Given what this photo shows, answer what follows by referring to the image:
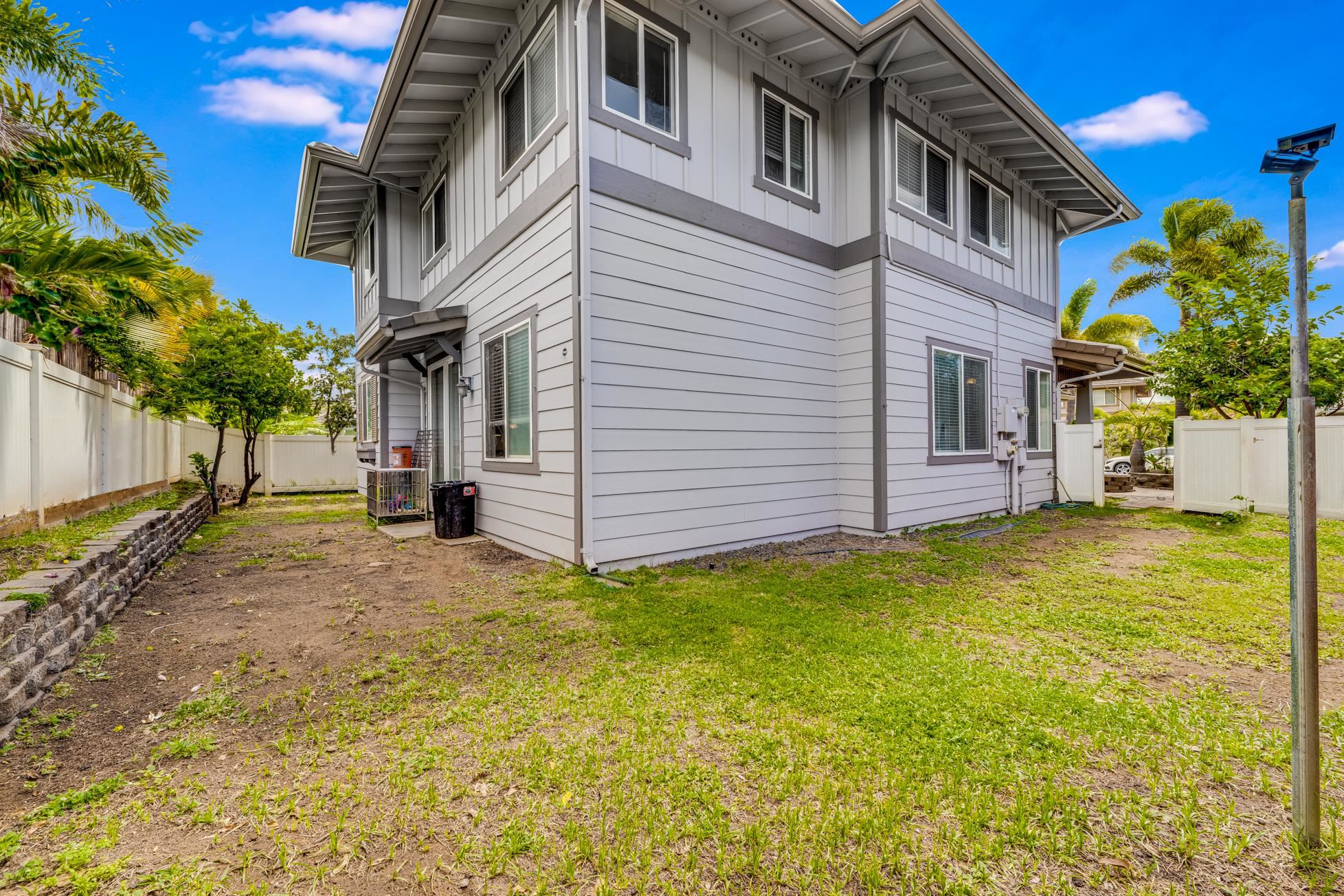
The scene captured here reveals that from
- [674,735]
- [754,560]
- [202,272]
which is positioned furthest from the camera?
[202,272]

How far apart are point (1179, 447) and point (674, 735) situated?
1061 cm

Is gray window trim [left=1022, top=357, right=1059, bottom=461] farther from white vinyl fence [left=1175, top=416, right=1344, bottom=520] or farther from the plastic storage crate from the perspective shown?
the plastic storage crate

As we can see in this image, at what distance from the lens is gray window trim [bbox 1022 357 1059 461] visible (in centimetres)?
988

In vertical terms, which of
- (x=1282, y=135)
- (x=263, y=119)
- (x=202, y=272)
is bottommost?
(x=1282, y=135)

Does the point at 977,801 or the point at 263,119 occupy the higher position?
the point at 263,119

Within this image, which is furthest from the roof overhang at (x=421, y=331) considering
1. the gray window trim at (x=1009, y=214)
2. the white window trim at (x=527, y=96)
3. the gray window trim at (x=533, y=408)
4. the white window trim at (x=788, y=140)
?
the gray window trim at (x=1009, y=214)

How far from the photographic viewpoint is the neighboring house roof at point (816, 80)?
6316 mm

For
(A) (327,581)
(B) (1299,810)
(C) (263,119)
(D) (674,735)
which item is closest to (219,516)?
(A) (327,581)

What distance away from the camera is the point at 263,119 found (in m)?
18.4

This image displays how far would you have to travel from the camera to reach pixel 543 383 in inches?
233

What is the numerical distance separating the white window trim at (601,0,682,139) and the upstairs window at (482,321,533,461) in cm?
231

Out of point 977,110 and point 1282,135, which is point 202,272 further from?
point 1282,135

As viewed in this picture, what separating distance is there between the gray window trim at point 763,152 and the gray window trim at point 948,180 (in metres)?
0.92

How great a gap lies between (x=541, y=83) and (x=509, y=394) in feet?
11.0
